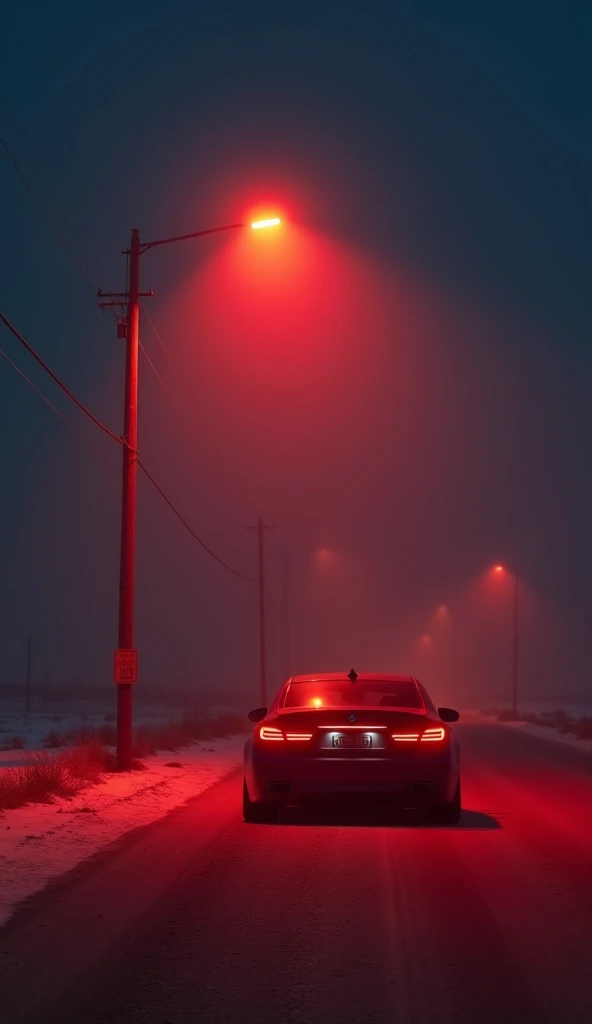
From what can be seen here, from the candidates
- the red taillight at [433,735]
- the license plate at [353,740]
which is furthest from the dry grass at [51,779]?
the red taillight at [433,735]

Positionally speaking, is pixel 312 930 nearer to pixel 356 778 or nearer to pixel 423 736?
pixel 356 778

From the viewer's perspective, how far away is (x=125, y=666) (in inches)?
824

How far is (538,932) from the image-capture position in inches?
289

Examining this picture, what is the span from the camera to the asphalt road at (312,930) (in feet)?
18.8

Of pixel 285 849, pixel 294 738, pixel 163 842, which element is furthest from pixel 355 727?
pixel 163 842

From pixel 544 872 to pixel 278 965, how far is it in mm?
3785

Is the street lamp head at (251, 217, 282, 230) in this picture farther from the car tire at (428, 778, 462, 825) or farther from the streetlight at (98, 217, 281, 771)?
the car tire at (428, 778, 462, 825)

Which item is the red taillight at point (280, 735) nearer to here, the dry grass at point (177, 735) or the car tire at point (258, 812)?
the car tire at point (258, 812)

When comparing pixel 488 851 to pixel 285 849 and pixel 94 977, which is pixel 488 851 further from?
pixel 94 977

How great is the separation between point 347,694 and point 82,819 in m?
3.32

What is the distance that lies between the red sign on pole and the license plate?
10.2 m

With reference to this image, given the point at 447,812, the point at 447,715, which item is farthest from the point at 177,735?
the point at 447,812

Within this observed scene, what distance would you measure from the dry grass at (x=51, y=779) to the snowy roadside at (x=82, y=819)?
174 mm

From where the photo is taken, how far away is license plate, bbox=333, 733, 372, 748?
11133mm
